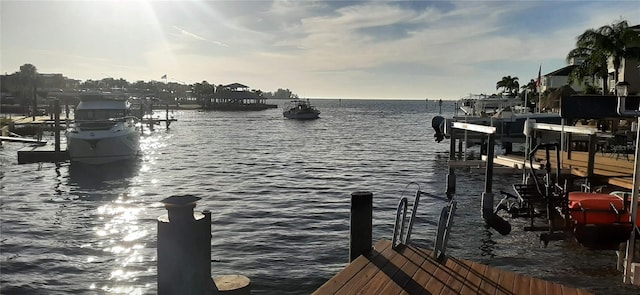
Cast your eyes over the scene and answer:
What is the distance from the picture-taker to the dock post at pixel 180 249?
15.2ft

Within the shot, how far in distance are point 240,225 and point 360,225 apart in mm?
8959

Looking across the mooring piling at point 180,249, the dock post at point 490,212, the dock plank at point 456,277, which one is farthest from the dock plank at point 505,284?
the dock post at point 490,212

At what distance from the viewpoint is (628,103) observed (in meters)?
9.55

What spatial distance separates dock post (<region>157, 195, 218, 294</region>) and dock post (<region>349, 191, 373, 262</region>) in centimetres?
377

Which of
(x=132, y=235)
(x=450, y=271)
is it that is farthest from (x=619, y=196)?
(x=132, y=235)

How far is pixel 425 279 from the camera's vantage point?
6.90 metres

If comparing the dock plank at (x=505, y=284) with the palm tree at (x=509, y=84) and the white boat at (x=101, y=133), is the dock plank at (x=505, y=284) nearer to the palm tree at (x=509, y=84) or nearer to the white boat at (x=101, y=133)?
the white boat at (x=101, y=133)

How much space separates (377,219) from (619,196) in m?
9.79

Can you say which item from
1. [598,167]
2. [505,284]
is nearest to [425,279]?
[505,284]

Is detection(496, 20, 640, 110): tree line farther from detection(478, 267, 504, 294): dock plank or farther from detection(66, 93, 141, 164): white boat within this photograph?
detection(478, 267, 504, 294): dock plank

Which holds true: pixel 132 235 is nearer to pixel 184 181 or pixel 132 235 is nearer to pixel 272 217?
pixel 272 217

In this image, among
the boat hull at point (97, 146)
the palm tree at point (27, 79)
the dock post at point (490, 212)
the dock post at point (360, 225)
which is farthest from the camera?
the palm tree at point (27, 79)

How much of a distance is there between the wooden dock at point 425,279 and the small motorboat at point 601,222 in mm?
1122

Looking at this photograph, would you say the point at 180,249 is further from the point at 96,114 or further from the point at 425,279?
the point at 96,114
